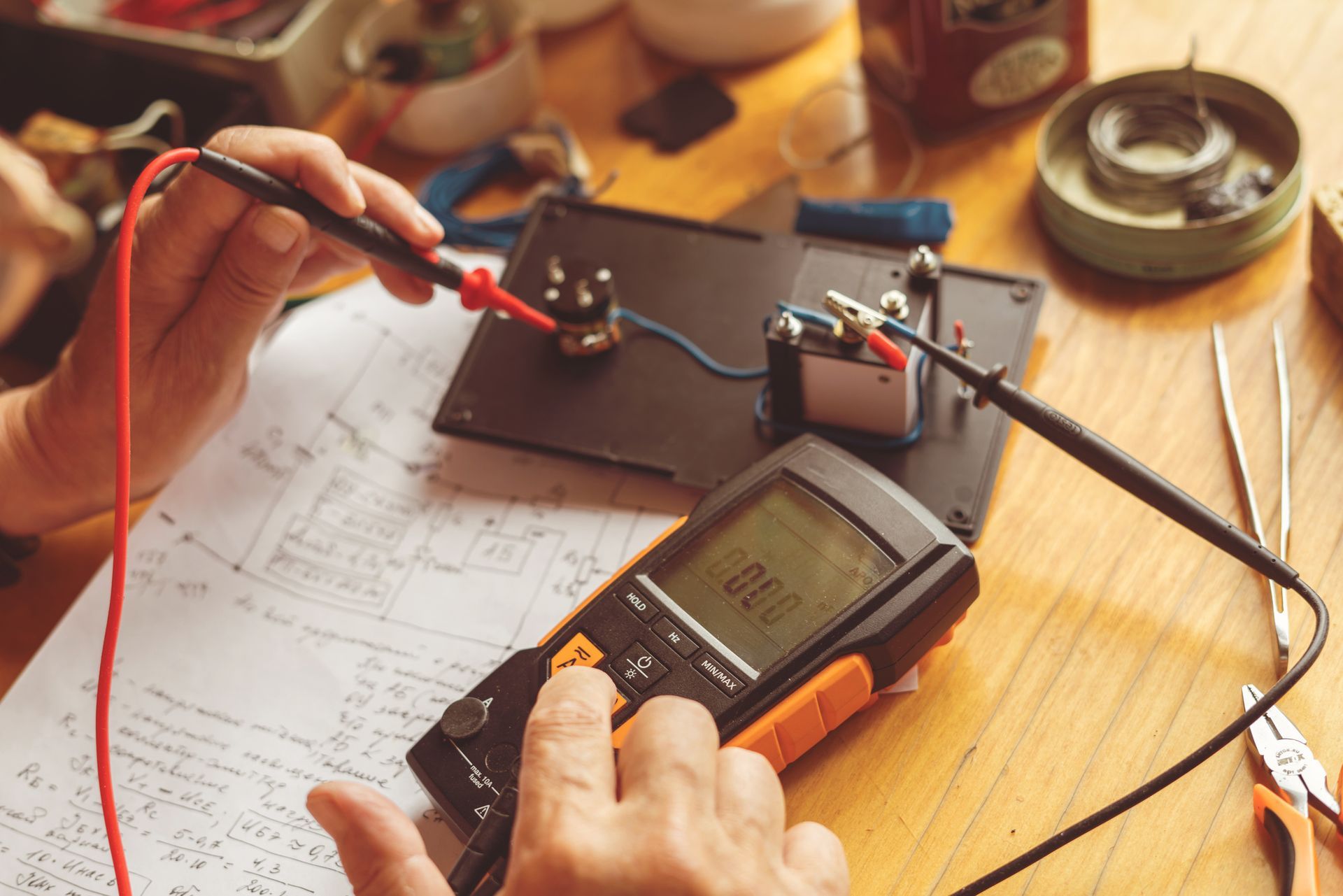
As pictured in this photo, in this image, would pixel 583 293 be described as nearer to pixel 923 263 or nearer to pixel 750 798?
pixel 923 263

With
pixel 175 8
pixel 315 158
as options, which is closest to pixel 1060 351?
pixel 315 158

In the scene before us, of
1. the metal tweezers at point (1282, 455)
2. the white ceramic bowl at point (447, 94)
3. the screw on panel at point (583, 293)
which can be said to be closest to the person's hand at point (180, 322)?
the screw on panel at point (583, 293)

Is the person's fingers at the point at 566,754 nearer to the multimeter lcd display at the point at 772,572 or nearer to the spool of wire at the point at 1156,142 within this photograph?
the multimeter lcd display at the point at 772,572

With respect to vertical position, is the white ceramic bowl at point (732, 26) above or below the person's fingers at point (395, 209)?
below

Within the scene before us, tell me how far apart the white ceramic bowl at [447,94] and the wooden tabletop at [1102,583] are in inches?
5.6

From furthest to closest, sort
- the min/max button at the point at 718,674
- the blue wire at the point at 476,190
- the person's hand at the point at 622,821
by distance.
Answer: the blue wire at the point at 476,190, the min/max button at the point at 718,674, the person's hand at the point at 622,821

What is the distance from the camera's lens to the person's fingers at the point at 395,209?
78cm

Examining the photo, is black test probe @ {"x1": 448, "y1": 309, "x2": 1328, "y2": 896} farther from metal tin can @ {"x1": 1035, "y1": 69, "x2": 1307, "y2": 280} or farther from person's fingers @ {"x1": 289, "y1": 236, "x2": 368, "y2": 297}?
person's fingers @ {"x1": 289, "y1": 236, "x2": 368, "y2": 297}

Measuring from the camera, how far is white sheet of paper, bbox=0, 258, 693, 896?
665 mm

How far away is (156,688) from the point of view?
2.40 ft

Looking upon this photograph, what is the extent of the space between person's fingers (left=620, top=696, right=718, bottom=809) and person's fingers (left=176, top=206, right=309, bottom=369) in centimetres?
42

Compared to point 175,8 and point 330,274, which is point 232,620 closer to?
point 330,274

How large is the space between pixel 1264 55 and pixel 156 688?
3.36ft

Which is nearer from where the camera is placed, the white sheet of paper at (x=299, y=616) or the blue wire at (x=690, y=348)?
the white sheet of paper at (x=299, y=616)
